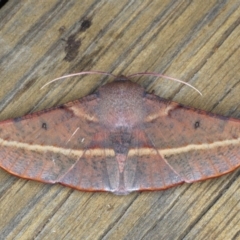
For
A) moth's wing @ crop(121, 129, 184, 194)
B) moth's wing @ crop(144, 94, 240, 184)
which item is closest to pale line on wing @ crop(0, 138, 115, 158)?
moth's wing @ crop(121, 129, 184, 194)

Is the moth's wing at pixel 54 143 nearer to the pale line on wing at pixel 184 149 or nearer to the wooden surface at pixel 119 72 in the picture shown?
the wooden surface at pixel 119 72

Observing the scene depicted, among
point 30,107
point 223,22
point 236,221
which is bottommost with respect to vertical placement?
point 236,221

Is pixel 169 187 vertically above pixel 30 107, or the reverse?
pixel 30 107

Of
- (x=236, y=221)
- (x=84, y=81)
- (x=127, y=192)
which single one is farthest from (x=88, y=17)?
(x=236, y=221)

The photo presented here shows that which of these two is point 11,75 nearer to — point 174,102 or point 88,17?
point 88,17

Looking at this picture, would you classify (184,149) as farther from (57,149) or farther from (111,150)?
(57,149)

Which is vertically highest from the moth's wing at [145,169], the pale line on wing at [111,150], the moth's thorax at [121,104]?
the moth's thorax at [121,104]

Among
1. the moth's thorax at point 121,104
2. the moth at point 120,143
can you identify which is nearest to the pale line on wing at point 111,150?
the moth at point 120,143

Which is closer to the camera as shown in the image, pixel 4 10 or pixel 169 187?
pixel 169 187

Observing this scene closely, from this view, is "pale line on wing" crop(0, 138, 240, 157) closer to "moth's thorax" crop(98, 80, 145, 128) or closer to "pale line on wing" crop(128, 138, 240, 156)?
"pale line on wing" crop(128, 138, 240, 156)
